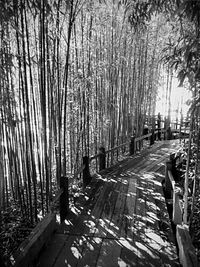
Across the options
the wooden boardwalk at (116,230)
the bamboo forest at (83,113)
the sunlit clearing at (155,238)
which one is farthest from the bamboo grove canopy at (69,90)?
the sunlit clearing at (155,238)

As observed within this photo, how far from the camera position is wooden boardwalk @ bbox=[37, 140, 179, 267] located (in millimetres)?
1994

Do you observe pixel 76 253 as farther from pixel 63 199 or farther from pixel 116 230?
pixel 63 199

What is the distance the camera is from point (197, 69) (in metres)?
1.47

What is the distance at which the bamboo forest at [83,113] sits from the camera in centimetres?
183

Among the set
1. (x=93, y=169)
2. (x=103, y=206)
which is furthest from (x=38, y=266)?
(x=93, y=169)

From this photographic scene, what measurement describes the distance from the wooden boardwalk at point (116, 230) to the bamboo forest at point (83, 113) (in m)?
0.02

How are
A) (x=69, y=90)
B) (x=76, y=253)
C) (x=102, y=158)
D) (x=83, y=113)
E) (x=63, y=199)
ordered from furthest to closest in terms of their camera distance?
1. (x=102, y=158)
2. (x=83, y=113)
3. (x=69, y=90)
4. (x=63, y=199)
5. (x=76, y=253)

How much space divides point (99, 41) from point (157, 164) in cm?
269

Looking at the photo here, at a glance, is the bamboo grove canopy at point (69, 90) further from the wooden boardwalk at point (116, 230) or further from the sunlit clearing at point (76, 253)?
the sunlit clearing at point (76, 253)

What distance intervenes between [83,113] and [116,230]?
2.11 meters

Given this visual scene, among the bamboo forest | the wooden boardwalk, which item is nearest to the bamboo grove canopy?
the bamboo forest

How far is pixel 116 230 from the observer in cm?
242

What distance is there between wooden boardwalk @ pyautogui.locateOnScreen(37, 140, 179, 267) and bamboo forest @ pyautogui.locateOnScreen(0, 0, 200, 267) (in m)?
0.02

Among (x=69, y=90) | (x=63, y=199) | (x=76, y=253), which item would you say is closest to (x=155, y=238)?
(x=76, y=253)
